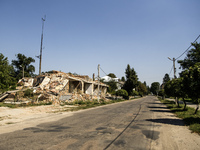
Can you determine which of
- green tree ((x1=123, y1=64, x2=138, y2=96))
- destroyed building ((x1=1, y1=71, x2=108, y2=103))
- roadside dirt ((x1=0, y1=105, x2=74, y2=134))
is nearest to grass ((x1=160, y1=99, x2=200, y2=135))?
roadside dirt ((x1=0, y1=105, x2=74, y2=134))

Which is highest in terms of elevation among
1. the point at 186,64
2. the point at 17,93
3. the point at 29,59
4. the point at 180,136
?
the point at 29,59

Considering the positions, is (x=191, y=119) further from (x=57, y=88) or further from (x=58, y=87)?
(x=58, y=87)

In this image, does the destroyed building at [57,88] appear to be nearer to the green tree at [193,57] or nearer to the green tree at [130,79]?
the green tree at [130,79]

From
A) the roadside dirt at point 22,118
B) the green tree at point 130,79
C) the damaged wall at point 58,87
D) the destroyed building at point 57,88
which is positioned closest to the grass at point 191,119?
the roadside dirt at point 22,118

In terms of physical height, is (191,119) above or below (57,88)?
below

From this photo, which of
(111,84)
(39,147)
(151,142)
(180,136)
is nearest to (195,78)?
(180,136)

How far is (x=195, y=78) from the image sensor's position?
870 cm

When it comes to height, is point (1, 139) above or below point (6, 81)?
below

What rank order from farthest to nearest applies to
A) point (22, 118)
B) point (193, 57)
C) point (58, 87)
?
point (193, 57)
point (58, 87)
point (22, 118)

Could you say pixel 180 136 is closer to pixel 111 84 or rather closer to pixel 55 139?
pixel 55 139

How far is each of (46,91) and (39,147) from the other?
20365mm

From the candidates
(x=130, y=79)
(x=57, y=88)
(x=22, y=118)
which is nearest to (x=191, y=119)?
(x=22, y=118)

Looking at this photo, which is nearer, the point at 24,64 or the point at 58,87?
the point at 58,87

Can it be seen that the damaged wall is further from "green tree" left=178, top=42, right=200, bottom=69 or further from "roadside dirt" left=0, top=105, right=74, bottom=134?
"green tree" left=178, top=42, right=200, bottom=69
